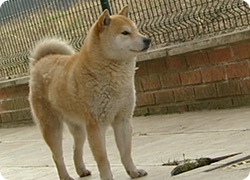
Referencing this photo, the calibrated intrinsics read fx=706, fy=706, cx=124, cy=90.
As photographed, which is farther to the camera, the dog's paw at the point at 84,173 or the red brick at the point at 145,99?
the red brick at the point at 145,99

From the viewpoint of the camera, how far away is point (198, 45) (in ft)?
30.0

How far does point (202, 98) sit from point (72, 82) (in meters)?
3.32

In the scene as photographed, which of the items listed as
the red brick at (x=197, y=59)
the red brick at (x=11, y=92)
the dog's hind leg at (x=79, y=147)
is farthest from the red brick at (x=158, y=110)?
the red brick at (x=11, y=92)

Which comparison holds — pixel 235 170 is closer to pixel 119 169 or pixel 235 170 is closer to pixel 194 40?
pixel 119 169

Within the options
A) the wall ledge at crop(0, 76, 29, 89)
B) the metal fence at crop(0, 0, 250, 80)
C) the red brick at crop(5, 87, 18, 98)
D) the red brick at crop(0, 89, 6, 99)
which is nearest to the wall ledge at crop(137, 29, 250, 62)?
the metal fence at crop(0, 0, 250, 80)

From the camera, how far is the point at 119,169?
673 centimetres

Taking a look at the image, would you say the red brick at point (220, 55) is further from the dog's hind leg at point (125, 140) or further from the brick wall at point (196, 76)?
the dog's hind leg at point (125, 140)

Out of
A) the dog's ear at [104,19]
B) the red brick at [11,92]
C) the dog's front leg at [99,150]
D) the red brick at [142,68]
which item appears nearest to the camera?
the dog's front leg at [99,150]

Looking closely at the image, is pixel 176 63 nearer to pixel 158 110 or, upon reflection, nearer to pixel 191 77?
pixel 191 77

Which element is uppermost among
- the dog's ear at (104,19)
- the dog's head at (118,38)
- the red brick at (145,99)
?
the dog's ear at (104,19)

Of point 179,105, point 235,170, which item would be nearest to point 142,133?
point 179,105

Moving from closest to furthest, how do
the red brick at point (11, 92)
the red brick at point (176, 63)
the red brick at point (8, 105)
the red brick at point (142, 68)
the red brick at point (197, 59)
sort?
the red brick at point (197, 59)
the red brick at point (176, 63)
the red brick at point (142, 68)
the red brick at point (11, 92)
the red brick at point (8, 105)

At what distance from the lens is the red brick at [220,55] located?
29.0 ft

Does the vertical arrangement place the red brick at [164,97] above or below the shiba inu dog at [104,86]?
below
